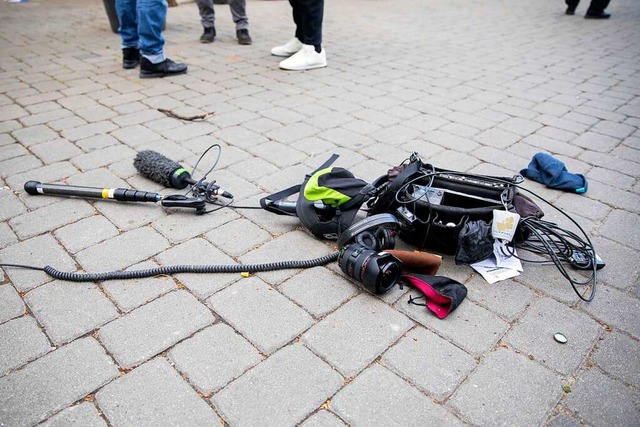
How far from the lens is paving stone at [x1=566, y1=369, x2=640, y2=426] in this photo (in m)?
1.53

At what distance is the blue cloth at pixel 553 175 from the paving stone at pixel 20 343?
2887 mm

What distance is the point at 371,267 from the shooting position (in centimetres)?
191

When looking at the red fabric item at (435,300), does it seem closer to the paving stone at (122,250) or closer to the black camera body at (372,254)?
the black camera body at (372,254)

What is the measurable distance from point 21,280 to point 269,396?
4.37ft

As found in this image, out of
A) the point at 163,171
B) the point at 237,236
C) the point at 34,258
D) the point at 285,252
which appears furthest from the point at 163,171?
the point at 285,252

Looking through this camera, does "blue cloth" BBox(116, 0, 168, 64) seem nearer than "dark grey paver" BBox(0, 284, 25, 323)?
No

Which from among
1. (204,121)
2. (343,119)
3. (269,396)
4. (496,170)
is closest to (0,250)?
(269,396)

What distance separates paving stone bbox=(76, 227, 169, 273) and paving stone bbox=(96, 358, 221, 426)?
69cm

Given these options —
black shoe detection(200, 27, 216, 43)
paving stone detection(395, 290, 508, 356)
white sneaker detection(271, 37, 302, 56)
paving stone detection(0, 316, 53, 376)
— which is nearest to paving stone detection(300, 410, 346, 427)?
paving stone detection(395, 290, 508, 356)

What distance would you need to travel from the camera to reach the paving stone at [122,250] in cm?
215

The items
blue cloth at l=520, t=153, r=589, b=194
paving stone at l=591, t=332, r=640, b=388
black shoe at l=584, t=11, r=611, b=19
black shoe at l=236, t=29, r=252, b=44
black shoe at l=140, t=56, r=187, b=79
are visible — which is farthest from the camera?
black shoe at l=584, t=11, r=611, b=19

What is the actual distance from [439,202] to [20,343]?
195 cm

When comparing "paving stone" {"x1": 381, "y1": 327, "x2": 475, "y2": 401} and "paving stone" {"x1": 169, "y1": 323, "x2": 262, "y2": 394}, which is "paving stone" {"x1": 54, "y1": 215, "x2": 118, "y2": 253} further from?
"paving stone" {"x1": 381, "y1": 327, "x2": 475, "y2": 401}

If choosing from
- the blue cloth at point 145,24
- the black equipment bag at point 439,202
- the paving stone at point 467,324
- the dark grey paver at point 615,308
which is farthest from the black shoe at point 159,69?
the dark grey paver at point 615,308
